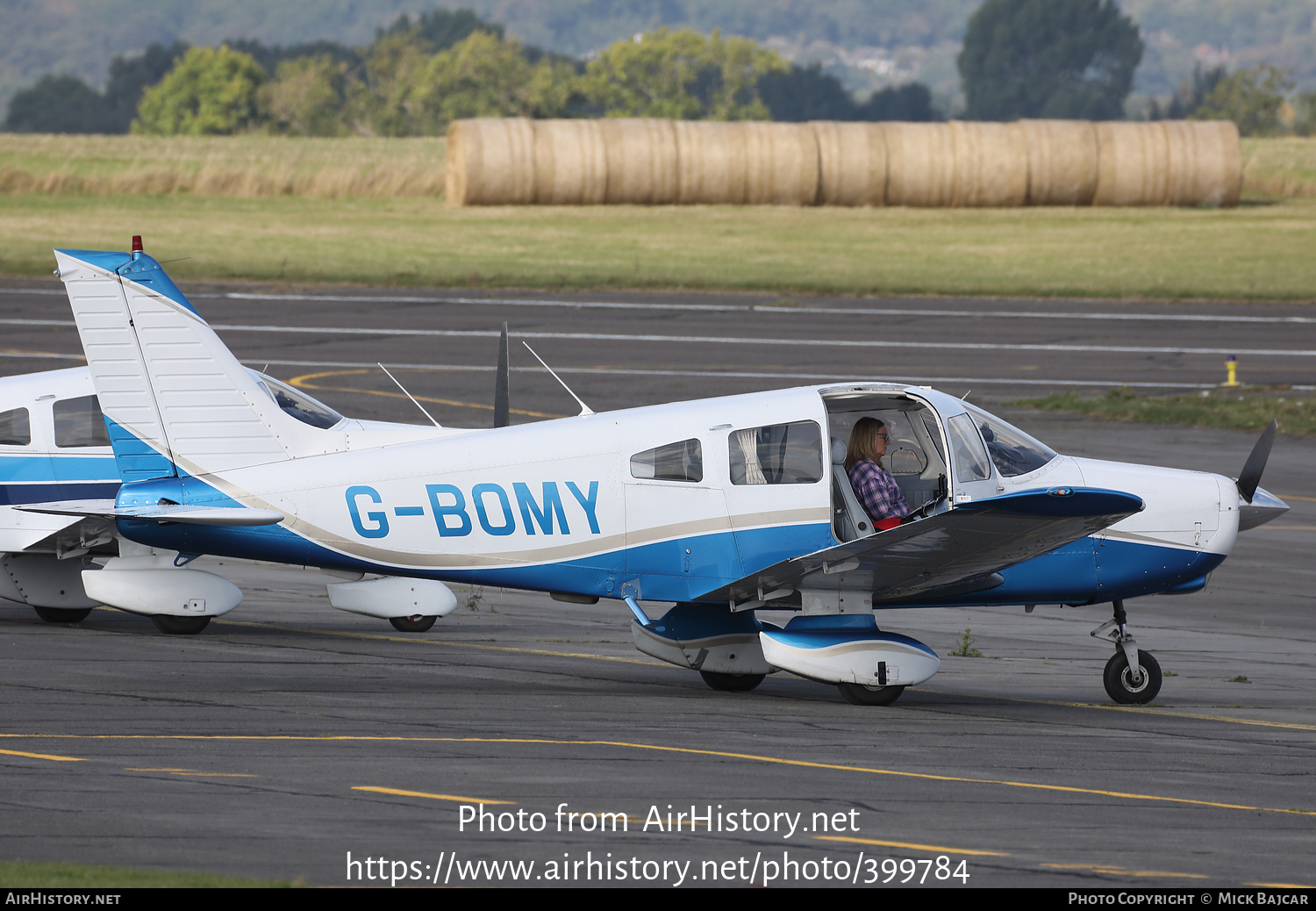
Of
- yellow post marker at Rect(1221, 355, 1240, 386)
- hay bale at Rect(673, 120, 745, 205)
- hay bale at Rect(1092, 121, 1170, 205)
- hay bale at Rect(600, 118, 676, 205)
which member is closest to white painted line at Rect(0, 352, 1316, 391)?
yellow post marker at Rect(1221, 355, 1240, 386)

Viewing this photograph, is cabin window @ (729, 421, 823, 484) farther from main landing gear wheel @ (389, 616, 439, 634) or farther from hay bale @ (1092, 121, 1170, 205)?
hay bale @ (1092, 121, 1170, 205)

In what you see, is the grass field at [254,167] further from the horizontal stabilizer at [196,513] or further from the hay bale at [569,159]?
the horizontal stabilizer at [196,513]

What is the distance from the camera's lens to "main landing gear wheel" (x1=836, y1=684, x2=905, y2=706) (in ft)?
37.5

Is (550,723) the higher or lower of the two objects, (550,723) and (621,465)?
the lower

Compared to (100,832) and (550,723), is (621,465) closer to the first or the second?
(550,723)

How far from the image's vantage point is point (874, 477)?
37.8ft

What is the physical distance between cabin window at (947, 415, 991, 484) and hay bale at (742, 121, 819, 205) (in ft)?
129

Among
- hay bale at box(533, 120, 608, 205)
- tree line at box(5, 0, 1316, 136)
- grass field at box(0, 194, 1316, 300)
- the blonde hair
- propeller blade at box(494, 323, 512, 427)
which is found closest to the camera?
the blonde hair

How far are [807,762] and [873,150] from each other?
1658 inches

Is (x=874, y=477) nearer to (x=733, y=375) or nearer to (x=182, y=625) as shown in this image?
(x=182, y=625)

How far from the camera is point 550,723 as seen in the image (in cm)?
1073

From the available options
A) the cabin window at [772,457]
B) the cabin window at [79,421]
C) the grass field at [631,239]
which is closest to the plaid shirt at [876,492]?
the cabin window at [772,457]

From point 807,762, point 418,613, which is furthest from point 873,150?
point 807,762

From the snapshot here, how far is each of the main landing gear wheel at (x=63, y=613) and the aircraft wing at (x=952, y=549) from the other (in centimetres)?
611
